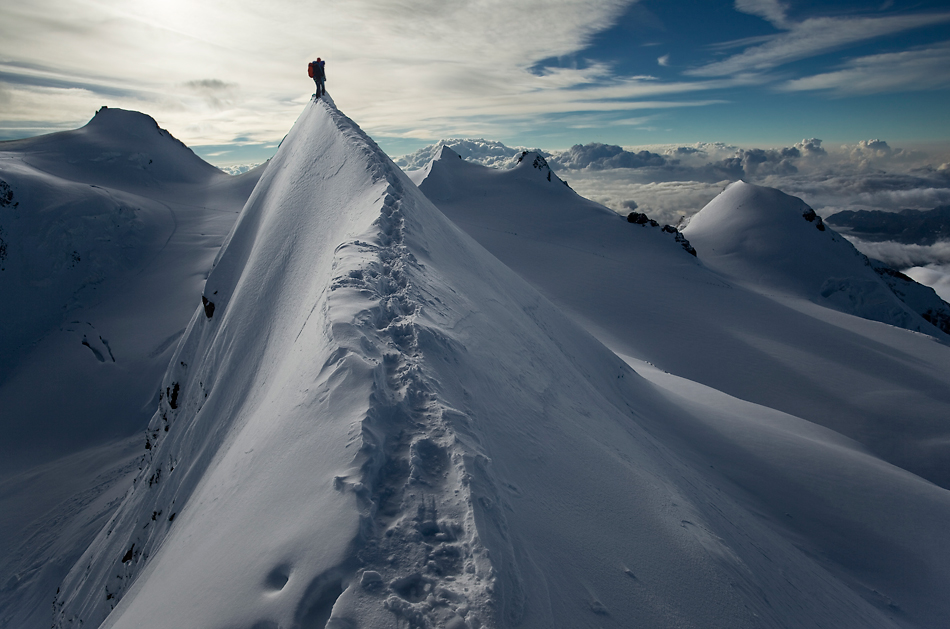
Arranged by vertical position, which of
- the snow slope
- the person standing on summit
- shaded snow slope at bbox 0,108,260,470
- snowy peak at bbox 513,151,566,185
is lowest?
shaded snow slope at bbox 0,108,260,470

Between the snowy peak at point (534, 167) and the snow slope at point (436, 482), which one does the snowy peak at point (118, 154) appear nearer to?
the snowy peak at point (534, 167)

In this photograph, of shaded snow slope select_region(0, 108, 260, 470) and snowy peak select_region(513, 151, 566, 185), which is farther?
snowy peak select_region(513, 151, 566, 185)

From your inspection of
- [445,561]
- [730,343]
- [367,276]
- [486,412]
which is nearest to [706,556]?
[486,412]

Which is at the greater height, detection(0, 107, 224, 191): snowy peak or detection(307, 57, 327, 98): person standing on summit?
detection(307, 57, 327, 98): person standing on summit

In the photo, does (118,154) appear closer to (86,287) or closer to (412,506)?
(86,287)

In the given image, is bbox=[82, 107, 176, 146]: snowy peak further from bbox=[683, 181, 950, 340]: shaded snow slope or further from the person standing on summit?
bbox=[683, 181, 950, 340]: shaded snow slope

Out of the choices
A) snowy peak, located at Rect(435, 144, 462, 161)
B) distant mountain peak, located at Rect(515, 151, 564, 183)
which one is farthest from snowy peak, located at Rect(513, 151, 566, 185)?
snowy peak, located at Rect(435, 144, 462, 161)

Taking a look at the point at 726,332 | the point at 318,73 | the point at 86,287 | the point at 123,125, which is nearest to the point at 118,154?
the point at 123,125

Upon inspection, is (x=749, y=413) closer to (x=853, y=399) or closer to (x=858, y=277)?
(x=853, y=399)
